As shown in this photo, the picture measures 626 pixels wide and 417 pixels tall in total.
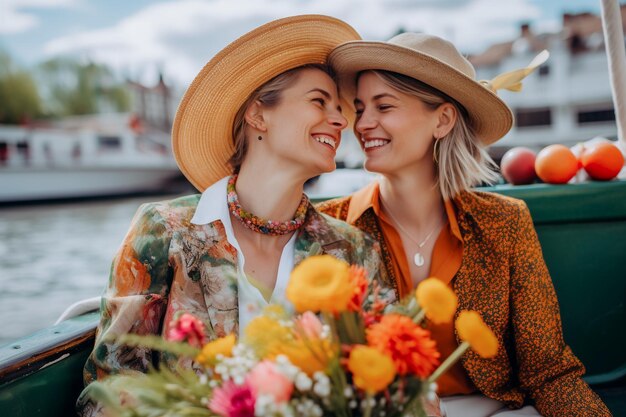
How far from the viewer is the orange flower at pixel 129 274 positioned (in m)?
1.61

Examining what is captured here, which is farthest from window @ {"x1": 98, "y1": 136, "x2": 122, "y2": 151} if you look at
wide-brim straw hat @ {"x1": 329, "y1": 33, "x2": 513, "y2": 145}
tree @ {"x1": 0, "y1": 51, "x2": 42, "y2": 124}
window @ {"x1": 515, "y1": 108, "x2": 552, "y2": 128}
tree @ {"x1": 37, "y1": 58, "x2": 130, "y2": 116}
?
wide-brim straw hat @ {"x1": 329, "y1": 33, "x2": 513, "y2": 145}

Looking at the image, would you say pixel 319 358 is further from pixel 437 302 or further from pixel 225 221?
pixel 225 221

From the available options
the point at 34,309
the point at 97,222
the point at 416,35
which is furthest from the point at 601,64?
the point at 416,35

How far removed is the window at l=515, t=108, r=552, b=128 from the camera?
2908 cm

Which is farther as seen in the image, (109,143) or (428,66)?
(109,143)

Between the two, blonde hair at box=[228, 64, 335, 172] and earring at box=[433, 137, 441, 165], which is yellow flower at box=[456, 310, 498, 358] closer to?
blonde hair at box=[228, 64, 335, 172]

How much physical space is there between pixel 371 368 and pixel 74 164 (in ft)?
82.6

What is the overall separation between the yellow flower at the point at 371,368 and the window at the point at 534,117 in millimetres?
30620

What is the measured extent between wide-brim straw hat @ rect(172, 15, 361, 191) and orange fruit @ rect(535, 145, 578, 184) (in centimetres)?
98

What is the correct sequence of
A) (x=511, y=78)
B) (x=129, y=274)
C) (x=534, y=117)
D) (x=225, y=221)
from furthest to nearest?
(x=534, y=117)
(x=511, y=78)
(x=225, y=221)
(x=129, y=274)

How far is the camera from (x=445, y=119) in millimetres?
2199

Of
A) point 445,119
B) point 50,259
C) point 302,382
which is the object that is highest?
point 445,119

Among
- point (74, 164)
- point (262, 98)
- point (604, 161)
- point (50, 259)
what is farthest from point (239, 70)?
point (74, 164)

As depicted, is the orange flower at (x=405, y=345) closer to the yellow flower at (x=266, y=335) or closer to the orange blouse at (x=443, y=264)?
the yellow flower at (x=266, y=335)
